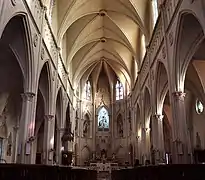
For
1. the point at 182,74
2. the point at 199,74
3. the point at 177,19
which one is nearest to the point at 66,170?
the point at 182,74

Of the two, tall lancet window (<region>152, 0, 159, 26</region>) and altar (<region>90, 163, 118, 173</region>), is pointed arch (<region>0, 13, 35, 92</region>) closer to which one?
tall lancet window (<region>152, 0, 159, 26</region>)

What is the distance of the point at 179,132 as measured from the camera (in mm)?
14273

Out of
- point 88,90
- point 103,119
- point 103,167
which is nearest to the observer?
point 103,167

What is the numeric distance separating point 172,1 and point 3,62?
11260 millimetres

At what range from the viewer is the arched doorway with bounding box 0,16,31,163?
1454 cm

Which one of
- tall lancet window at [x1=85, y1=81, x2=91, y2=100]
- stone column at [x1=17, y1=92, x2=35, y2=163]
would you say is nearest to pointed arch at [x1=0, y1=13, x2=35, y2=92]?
stone column at [x1=17, y1=92, x2=35, y2=163]

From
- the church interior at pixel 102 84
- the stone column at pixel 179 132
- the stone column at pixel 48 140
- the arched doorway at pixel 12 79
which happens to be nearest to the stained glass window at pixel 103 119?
the church interior at pixel 102 84

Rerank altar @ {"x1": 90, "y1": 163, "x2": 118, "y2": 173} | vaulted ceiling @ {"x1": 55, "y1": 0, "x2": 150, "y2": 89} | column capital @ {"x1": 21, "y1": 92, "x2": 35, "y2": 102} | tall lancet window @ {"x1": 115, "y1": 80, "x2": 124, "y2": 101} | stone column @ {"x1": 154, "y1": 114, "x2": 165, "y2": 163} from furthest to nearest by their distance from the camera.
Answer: tall lancet window @ {"x1": 115, "y1": 80, "x2": 124, "y2": 101}, altar @ {"x1": 90, "y1": 163, "x2": 118, "y2": 173}, vaulted ceiling @ {"x1": 55, "y1": 0, "x2": 150, "y2": 89}, stone column @ {"x1": 154, "y1": 114, "x2": 165, "y2": 163}, column capital @ {"x1": 21, "y1": 92, "x2": 35, "y2": 102}

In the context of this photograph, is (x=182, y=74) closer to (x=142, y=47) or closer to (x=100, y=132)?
(x=142, y=47)

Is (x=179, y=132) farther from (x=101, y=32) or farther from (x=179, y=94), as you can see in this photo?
(x=101, y=32)

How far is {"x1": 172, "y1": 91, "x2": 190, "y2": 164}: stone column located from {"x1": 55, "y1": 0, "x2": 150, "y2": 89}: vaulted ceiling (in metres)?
9.65

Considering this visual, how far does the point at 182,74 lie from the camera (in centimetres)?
1516

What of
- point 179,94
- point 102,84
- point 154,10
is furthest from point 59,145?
point 102,84

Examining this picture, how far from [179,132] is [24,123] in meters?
8.31
